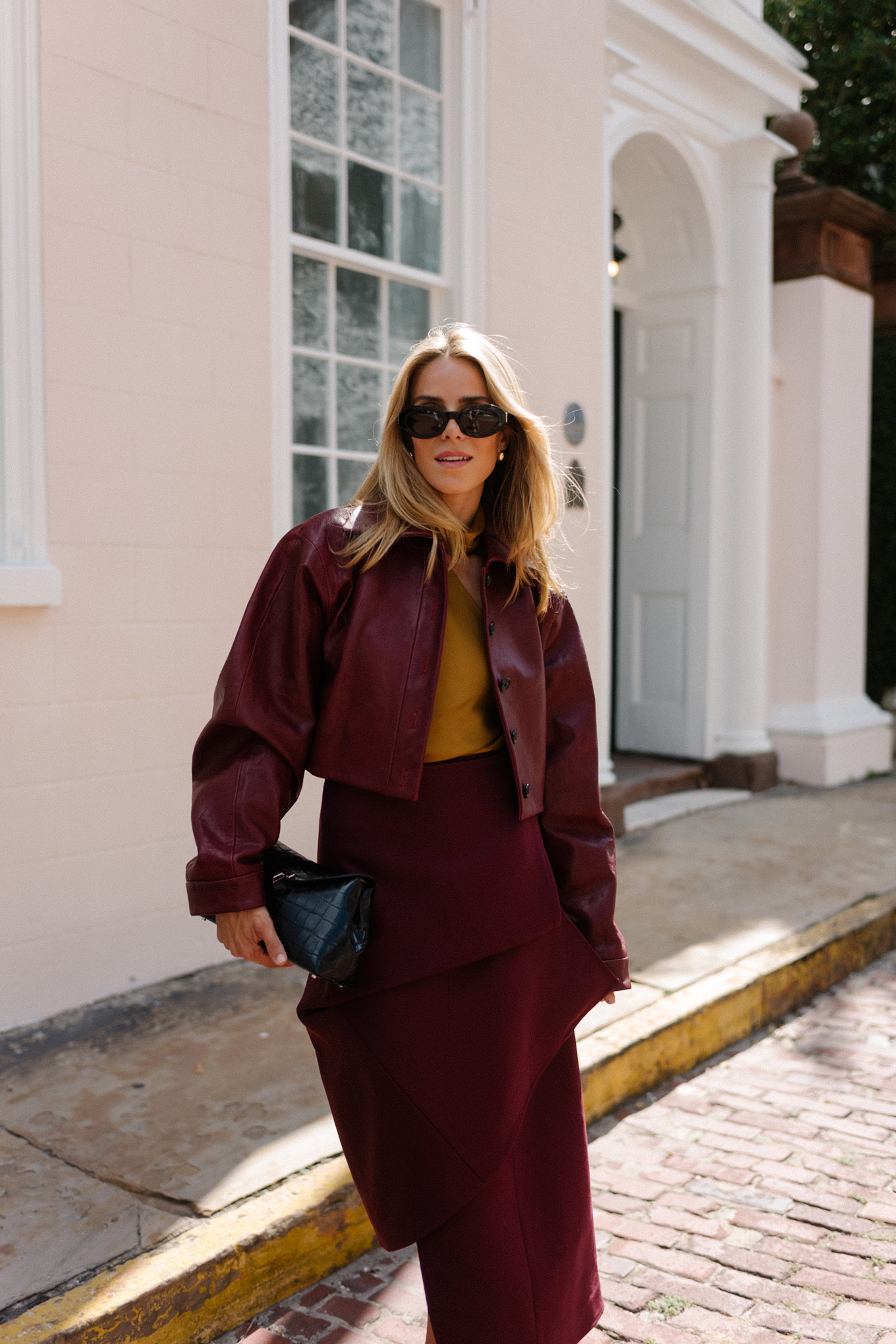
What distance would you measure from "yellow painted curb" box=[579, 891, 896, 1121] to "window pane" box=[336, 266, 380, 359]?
2867 mm

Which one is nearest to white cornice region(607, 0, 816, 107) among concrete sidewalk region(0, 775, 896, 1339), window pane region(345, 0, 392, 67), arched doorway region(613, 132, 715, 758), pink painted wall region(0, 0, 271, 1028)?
arched doorway region(613, 132, 715, 758)

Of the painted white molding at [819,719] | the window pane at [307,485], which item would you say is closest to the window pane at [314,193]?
the window pane at [307,485]

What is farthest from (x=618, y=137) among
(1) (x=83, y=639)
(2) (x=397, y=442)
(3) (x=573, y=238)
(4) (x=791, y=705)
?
(2) (x=397, y=442)

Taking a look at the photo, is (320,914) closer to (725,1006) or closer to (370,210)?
(725,1006)

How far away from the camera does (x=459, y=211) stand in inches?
212

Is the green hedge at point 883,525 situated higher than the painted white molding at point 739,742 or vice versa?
the green hedge at point 883,525

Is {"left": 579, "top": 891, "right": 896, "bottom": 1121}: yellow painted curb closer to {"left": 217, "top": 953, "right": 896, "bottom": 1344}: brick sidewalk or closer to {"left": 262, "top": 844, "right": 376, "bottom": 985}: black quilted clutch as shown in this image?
{"left": 217, "top": 953, "right": 896, "bottom": 1344}: brick sidewalk

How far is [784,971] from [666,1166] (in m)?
1.36

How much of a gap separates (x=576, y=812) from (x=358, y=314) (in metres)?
3.28

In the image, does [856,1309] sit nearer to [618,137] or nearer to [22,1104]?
[22,1104]

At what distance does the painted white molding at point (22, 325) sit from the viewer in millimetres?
3564

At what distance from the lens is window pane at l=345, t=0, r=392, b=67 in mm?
4867

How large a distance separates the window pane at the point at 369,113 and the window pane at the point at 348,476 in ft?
4.14

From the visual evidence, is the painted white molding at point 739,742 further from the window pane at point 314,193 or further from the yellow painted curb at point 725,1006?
the window pane at point 314,193
